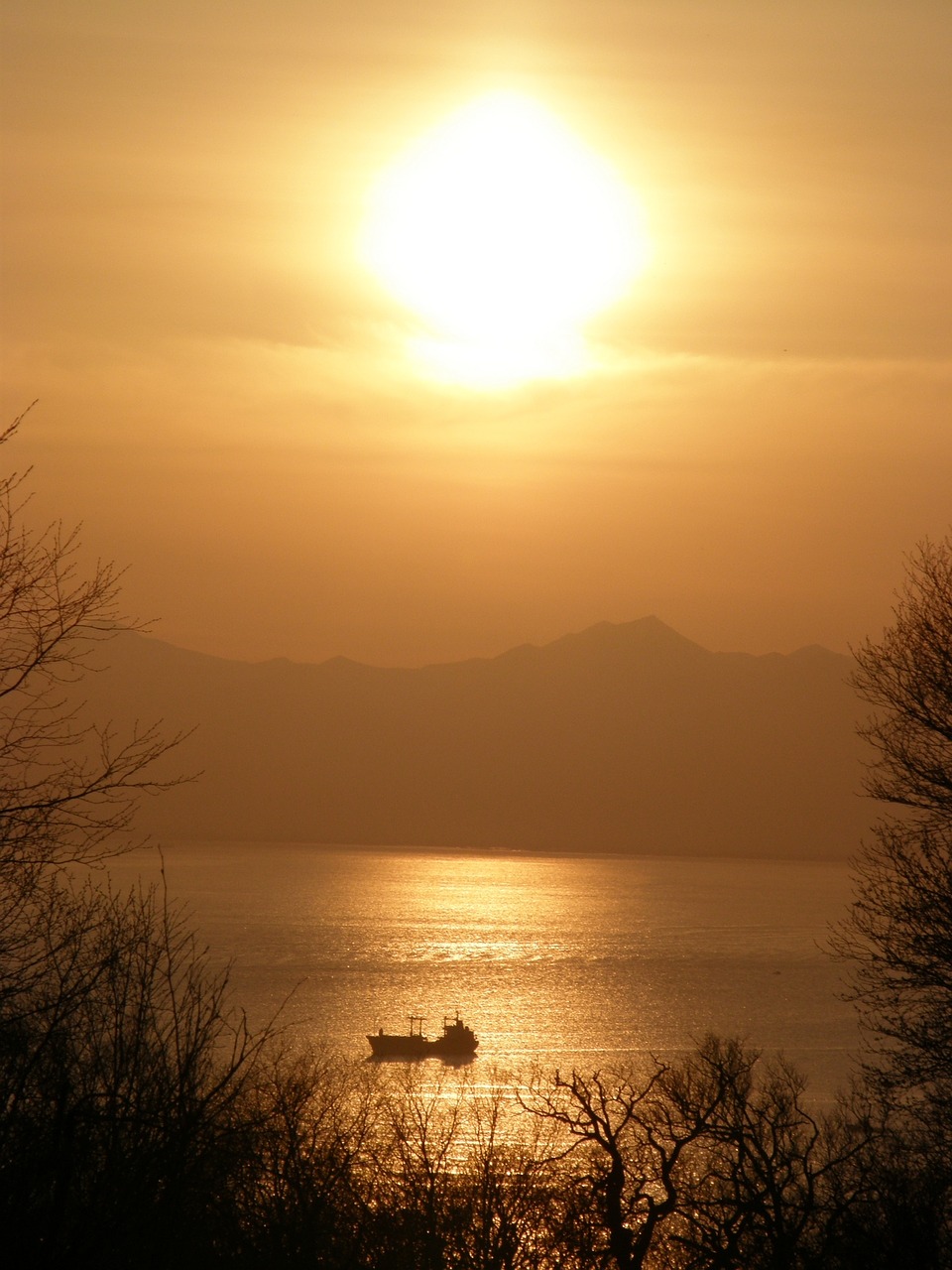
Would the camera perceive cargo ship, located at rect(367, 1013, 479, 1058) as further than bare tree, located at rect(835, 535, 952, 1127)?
Yes

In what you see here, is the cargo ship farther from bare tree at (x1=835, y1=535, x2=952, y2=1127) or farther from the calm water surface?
bare tree at (x1=835, y1=535, x2=952, y2=1127)

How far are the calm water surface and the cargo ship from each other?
4.42 feet

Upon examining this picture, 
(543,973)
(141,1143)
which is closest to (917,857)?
(141,1143)

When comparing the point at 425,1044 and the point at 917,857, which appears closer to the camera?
the point at 917,857

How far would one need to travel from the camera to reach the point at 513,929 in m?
160

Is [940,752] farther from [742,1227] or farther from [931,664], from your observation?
[742,1227]

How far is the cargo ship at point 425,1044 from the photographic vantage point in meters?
71.2

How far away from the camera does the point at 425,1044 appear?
237 ft

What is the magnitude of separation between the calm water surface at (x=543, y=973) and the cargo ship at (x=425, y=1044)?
4.42 feet

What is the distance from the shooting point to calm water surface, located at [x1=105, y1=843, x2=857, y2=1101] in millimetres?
76438

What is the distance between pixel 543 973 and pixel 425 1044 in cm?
4669

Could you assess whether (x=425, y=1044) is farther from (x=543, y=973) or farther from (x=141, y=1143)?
(x=141, y=1143)

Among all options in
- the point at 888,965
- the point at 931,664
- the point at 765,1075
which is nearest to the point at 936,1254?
the point at 888,965

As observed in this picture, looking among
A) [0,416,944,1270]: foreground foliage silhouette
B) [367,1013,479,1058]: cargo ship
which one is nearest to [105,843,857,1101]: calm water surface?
[367,1013,479,1058]: cargo ship
